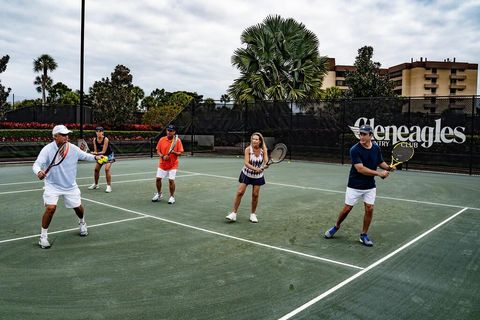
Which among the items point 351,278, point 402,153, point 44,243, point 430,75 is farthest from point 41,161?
point 430,75

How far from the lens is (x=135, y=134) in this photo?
2959cm

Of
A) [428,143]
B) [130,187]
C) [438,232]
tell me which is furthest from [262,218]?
[428,143]

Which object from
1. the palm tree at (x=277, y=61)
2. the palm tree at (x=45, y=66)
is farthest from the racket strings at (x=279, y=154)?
the palm tree at (x=45, y=66)

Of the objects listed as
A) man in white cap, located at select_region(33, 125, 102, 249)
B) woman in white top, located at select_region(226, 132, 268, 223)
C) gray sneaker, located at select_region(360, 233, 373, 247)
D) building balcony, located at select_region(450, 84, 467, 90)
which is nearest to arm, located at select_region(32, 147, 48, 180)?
man in white cap, located at select_region(33, 125, 102, 249)

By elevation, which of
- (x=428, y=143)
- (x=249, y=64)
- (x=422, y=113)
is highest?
(x=249, y=64)

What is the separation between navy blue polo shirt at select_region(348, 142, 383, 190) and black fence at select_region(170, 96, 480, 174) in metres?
14.2

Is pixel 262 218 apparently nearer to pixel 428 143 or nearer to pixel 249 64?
pixel 428 143

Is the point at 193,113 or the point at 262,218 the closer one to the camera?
the point at 262,218

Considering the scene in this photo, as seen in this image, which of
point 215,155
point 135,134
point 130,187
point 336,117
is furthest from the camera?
point 135,134

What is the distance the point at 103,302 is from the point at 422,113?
18572 mm

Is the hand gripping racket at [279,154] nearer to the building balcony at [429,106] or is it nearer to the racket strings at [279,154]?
the racket strings at [279,154]

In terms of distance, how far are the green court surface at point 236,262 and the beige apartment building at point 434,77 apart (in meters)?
89.1

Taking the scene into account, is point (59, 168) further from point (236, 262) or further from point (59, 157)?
point (236, 262)

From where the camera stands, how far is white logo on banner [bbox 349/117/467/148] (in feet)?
61.5
